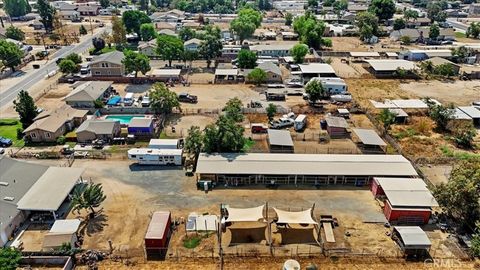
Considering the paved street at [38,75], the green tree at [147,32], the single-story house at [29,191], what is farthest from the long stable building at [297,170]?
the green tree at [147,32]

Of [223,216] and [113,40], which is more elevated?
[113,40]

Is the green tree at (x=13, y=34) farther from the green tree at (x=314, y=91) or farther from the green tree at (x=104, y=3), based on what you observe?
the green tree at (x=314, y=91)

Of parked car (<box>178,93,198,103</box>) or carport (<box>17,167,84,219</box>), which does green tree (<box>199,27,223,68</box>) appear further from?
carport (<box>17,167,84,219</box>)

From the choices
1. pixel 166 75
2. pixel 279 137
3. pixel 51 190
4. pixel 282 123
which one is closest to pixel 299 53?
pixel 166 75

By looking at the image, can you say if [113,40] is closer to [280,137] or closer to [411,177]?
[280,137]

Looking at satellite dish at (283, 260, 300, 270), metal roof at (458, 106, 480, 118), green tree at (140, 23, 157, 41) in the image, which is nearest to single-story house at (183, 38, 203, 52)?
green tree at (140, 23, 157, 41)

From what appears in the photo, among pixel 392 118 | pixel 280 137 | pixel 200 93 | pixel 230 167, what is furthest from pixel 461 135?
pixel 200 93
